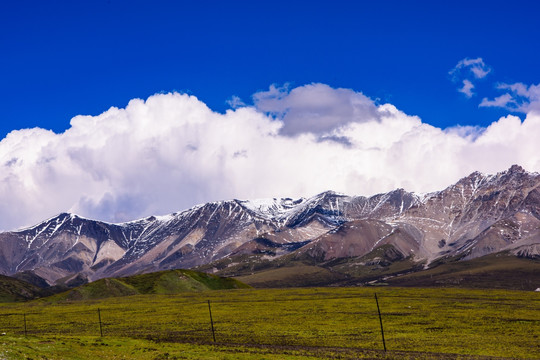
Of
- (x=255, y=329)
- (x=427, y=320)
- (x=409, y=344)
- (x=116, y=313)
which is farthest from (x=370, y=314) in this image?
(x=116, y=313)

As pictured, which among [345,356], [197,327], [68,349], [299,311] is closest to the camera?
[68,349]

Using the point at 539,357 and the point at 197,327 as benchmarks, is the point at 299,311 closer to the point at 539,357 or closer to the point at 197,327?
the point at 197,327

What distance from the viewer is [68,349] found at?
60406 millimetres

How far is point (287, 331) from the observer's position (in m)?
98.1

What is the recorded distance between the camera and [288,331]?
98062mm

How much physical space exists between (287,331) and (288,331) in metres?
0.18

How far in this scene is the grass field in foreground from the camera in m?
67.0

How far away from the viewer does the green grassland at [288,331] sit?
66.8 meters

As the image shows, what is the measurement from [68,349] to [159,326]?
55.4m

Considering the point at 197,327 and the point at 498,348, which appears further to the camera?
the point at 197,327

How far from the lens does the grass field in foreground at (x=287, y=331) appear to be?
67.0 meters

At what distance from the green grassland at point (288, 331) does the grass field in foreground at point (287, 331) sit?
15cm

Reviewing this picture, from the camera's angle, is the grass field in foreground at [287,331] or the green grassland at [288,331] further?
the grass field in foreground at [287,331]

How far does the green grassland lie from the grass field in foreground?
0.15m
